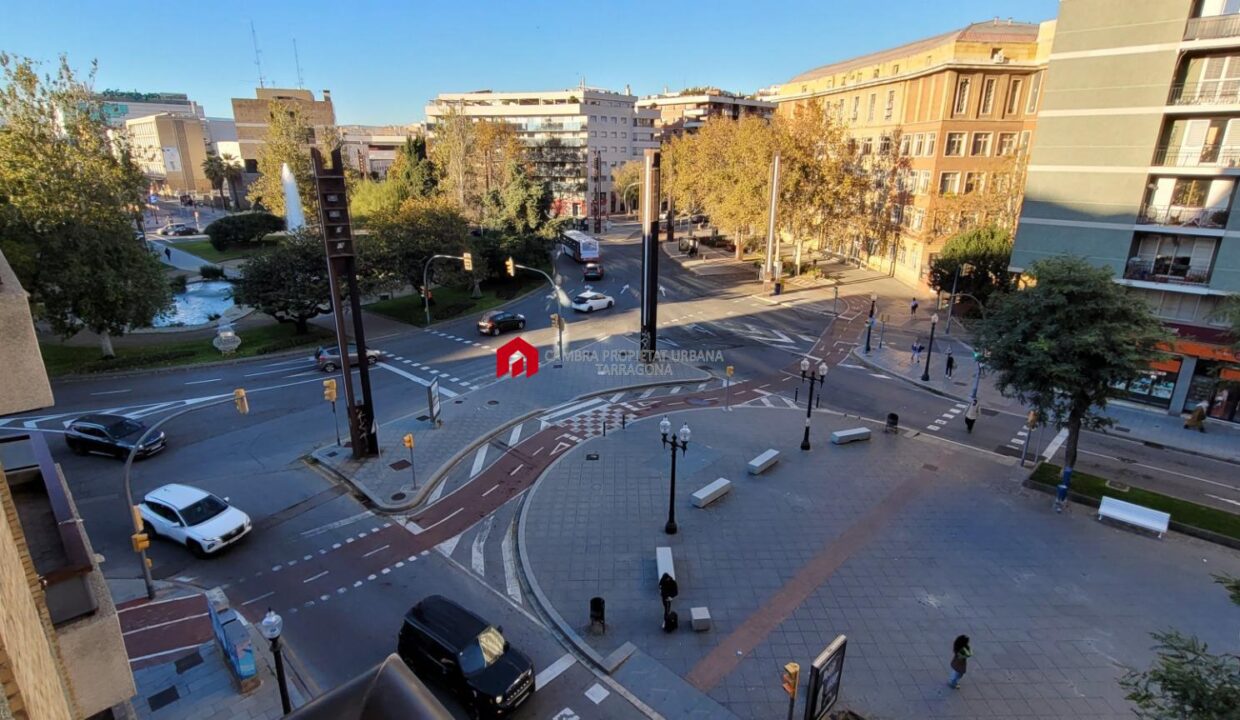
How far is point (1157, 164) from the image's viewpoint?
2636 centimetres

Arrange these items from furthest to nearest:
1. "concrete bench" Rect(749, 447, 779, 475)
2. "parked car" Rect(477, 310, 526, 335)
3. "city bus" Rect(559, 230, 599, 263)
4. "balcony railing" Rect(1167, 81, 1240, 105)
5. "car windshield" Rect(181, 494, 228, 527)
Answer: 1. "city bus" Rect(559, 230, 599, 263)
2. "parked car" Rect(477, 310, 526, 335)
3. "balcony railing" Rect(1167, 81, 1240, 105)
4. "concrete bench" Rect(749, 447, 779, 475)
5. "car windshield" Rect(181, 494, 228, 527)

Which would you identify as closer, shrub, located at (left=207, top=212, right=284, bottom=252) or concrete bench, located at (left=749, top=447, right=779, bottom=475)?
concrete bench, located at (left=749, top=447, right=779, bottom=475)

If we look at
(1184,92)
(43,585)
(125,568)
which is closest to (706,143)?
(1184,92)

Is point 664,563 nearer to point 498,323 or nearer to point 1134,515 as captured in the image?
point 1134,515

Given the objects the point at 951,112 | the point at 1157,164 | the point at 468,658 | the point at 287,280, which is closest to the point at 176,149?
the point at 287,280

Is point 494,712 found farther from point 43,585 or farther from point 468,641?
point 43,585

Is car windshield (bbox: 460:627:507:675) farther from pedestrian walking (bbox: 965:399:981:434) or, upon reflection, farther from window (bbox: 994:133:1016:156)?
window (bbox: 994:133:1016:156)

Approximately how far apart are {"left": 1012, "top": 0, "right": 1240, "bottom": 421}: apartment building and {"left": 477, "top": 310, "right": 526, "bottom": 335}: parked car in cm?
2968

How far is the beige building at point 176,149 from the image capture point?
13850cm

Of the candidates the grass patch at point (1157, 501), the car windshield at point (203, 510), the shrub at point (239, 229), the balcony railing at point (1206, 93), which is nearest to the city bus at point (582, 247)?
the shrub at point (239, 229)

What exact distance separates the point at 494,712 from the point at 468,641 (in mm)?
1435

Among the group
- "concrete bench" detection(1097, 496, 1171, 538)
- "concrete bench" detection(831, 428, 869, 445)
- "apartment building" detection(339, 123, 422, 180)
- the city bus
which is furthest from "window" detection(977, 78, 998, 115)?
"apartment building" detection(339, 123, 422, 180)

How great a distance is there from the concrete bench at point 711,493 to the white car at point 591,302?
2681 cm

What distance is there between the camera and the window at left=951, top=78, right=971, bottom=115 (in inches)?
1822
